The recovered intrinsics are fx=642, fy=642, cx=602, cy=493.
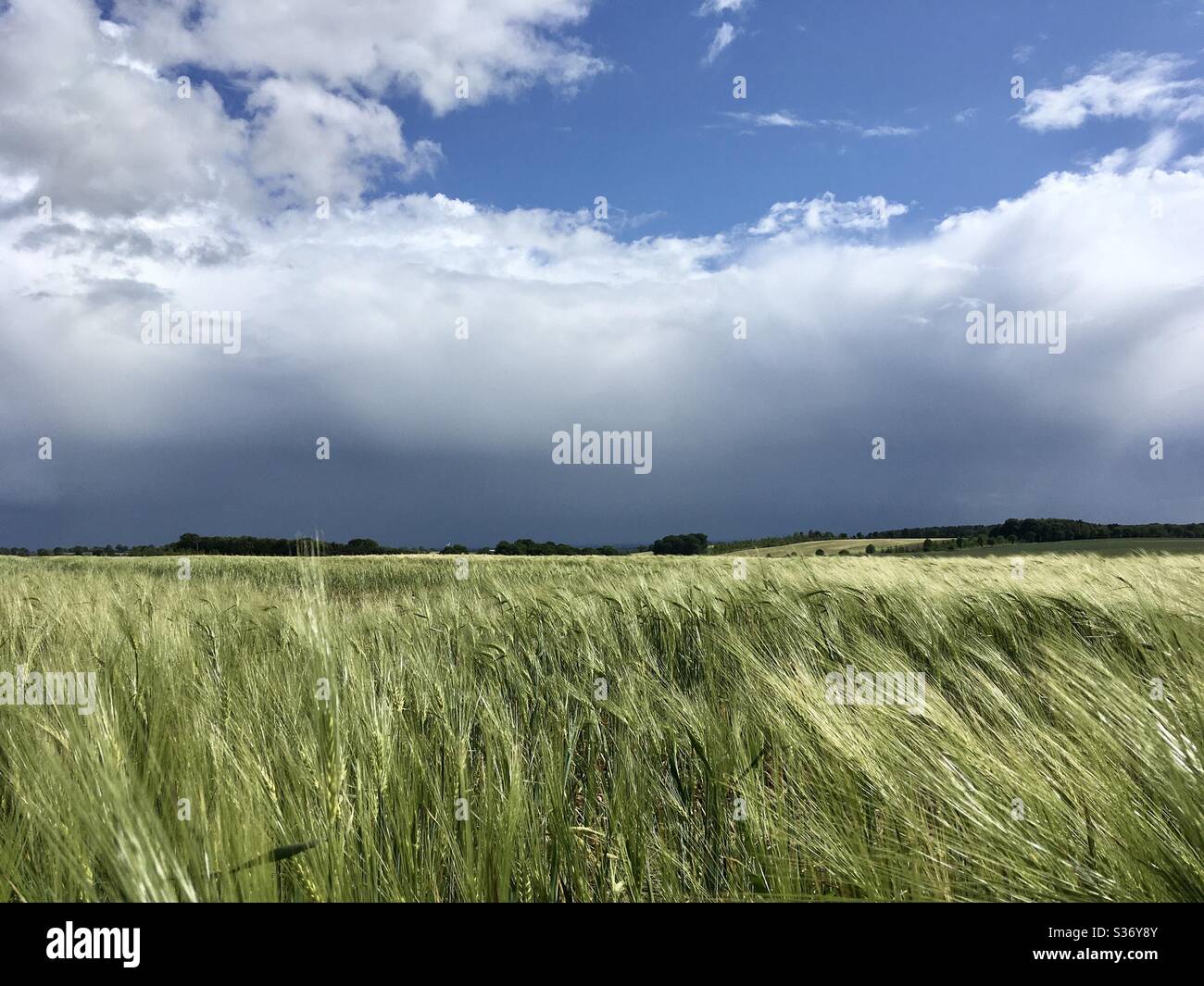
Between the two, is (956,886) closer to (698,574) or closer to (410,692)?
(410,692)

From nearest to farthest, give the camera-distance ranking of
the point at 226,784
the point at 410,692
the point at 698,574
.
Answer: the point at 226,784, the point at 410,692, the point at 698,574

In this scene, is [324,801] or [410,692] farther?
[410,692]

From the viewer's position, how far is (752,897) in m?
1.42

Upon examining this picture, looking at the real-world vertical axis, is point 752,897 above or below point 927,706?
below

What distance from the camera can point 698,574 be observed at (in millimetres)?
7160

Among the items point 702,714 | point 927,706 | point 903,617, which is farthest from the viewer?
point 903,617
